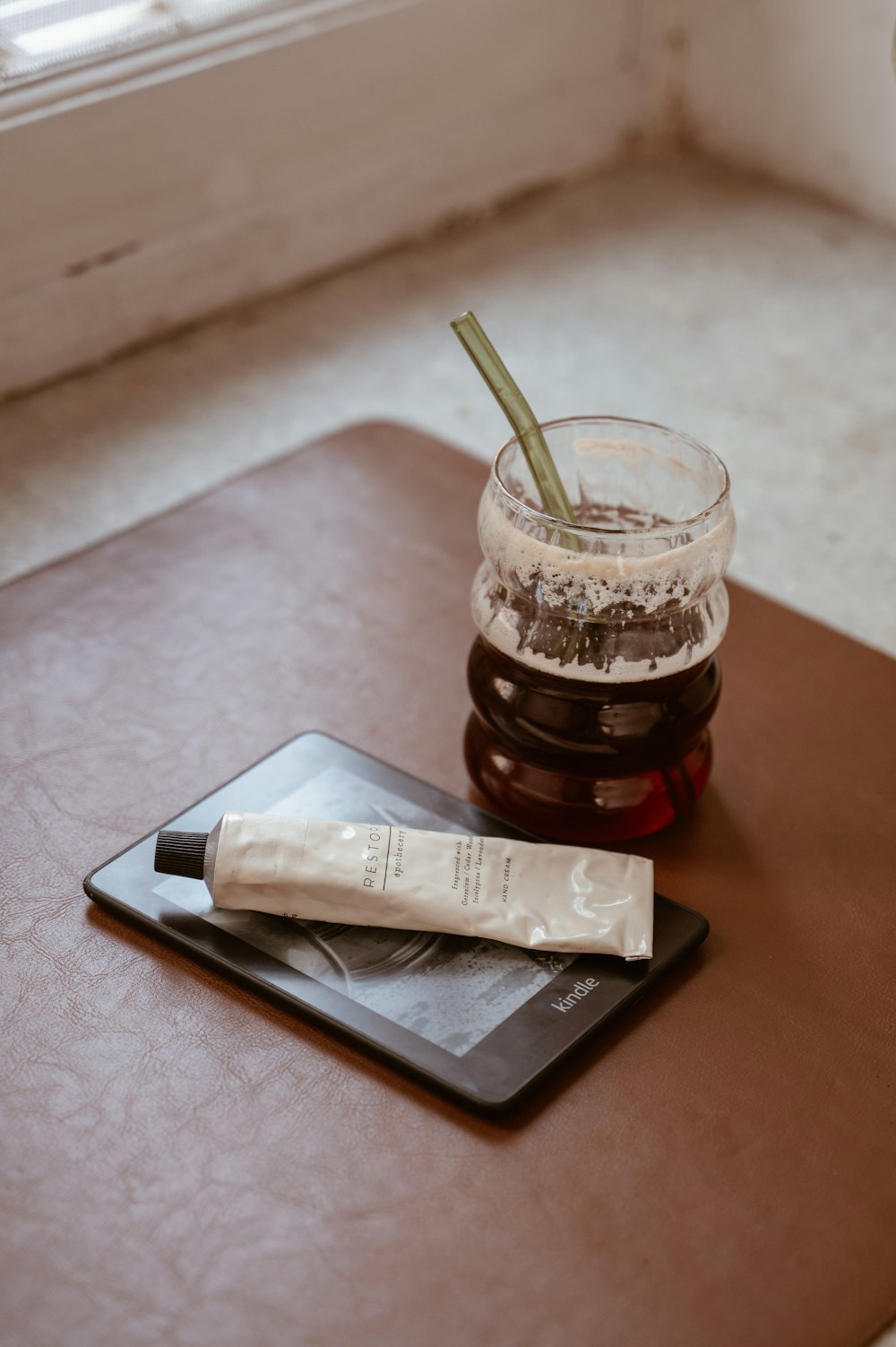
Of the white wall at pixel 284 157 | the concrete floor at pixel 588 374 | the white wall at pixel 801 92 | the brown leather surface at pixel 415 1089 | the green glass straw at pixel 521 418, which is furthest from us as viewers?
the white wall at pixel 801 92

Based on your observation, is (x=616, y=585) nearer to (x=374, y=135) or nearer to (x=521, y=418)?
(x=521, y=418)

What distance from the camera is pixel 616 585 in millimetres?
605

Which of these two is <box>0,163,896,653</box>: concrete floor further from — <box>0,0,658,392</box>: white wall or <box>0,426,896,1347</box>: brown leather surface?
<box>0,426,896,1347</box>: brown leather surface

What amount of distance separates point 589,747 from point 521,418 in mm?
151

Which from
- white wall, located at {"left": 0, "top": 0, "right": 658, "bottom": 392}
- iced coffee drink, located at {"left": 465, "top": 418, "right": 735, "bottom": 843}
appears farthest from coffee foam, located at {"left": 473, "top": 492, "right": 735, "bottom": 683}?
white wall, located at {"left": 0, "top": 0, "right": 658, "bottom": 392}

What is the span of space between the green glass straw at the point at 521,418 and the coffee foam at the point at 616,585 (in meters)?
0.02

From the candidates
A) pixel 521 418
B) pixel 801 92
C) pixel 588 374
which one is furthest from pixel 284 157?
pixel 521 418

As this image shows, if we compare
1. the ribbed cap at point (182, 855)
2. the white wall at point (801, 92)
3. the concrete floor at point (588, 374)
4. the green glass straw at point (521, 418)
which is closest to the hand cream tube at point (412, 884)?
the ribbed cap at point (182, 855)

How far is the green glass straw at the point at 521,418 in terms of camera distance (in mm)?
615

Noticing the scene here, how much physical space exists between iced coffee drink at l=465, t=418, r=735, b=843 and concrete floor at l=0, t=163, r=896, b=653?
0.27m

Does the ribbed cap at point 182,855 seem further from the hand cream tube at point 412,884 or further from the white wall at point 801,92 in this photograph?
the white wall at point 801,92

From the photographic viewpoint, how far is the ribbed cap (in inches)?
24.5

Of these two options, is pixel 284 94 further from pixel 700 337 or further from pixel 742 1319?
pixel 742 1319

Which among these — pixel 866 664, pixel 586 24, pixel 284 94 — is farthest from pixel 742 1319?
pixel 586 24
